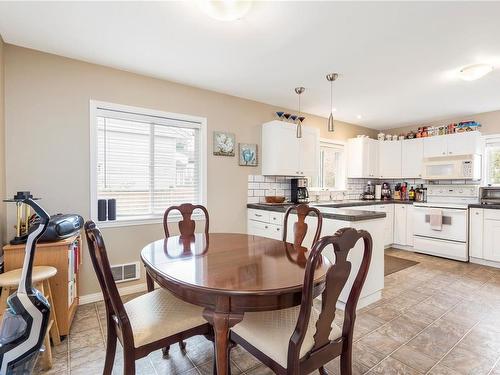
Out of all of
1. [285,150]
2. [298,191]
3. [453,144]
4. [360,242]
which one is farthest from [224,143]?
[453,144]

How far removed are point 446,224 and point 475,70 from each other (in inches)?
96.8

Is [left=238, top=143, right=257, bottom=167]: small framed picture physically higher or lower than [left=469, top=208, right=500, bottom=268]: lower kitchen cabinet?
higher

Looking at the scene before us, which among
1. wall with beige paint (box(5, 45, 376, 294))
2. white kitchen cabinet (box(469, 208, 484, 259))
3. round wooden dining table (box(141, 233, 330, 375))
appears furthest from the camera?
white kitchen cabinet (box(469, 208, 484, 259))

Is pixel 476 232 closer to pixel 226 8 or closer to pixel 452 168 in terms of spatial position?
pixel 452 168

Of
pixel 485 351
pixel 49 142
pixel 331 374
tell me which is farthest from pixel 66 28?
pixel 485 351

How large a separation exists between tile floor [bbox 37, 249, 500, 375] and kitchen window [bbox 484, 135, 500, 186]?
210 centimetres

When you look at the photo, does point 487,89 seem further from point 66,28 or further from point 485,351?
point 66,28

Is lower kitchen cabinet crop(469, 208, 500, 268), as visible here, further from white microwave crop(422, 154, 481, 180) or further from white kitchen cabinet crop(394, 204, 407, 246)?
white kitchen cabinet crop(394, 204, 407, 246)

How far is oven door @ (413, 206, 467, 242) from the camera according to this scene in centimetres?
397

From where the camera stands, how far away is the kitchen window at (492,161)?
13.9ft

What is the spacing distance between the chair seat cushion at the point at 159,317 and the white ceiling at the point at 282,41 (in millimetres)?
1872

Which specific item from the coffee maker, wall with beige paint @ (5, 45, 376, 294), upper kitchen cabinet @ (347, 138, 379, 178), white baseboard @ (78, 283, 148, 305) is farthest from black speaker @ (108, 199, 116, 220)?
upper kitchen cabinet @ (347, 138, 379, 178)

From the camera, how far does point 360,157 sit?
4859 millimetres

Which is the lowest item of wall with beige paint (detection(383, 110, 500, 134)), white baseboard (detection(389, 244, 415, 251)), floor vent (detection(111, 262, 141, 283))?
white baseboard (detection(389, 244, 415, 251))
